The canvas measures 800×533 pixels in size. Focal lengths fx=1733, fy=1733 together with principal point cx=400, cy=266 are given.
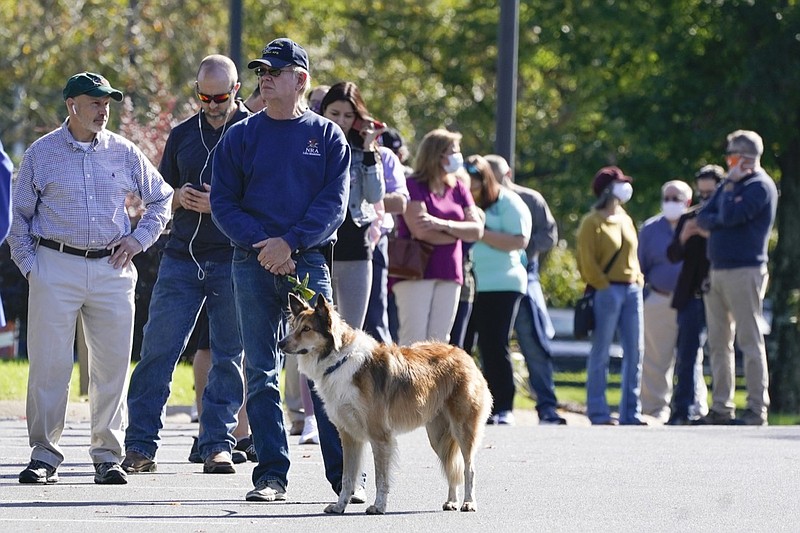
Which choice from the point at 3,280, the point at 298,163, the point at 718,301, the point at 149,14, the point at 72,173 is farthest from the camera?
the point at 149,14

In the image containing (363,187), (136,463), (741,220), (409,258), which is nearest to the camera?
(136,463)

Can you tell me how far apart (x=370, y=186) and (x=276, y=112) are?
2.00 metres

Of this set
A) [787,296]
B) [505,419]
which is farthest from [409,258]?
[787,296]

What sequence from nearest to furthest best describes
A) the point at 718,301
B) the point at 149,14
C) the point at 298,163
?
the point at 298,163 → the point at 718,301 → the point at 149,14

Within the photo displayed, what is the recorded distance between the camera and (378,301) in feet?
38.5

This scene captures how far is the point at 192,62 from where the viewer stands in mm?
32125

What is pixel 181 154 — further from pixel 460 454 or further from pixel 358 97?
pixel 460 454

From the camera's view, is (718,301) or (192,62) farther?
(192,62)

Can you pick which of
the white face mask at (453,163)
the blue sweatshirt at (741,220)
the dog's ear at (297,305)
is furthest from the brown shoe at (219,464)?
the blue sweatshirt at (741,220)

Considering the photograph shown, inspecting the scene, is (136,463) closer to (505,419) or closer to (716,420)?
(505,419)

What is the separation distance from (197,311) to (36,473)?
137 centimetres

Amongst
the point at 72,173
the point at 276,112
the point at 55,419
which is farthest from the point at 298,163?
the point at 55,419

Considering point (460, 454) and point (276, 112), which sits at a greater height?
point (276, 112)

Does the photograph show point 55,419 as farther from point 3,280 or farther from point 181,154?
point 3,280
